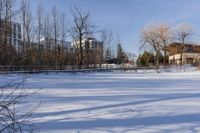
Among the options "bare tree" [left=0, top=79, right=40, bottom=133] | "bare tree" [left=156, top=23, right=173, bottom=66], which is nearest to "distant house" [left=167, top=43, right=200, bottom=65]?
"bare tree" [left=156, top=23, right=173, bottom=66]

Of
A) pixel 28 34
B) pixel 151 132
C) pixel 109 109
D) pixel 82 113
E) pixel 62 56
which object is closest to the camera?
pixel 151 132

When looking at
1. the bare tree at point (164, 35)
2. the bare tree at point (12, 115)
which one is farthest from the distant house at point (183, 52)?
the bare tree at point (12, 115)

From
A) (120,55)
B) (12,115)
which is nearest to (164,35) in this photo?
(120,55)

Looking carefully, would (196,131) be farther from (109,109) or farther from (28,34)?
(28,34)

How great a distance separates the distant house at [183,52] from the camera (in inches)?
3275

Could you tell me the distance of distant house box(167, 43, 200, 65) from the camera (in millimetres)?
83188

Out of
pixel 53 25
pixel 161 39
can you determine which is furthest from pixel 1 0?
pixel 161 39

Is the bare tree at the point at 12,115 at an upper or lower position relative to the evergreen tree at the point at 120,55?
lower

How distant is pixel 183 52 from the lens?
8975 centimetres

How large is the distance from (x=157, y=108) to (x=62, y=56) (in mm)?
48190

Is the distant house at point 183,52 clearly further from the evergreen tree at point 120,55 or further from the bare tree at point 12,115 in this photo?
the bare tree at point 12,115

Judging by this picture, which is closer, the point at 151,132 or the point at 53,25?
the point at 151,132

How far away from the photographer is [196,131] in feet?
23.5

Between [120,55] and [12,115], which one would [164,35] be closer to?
[120,55]
